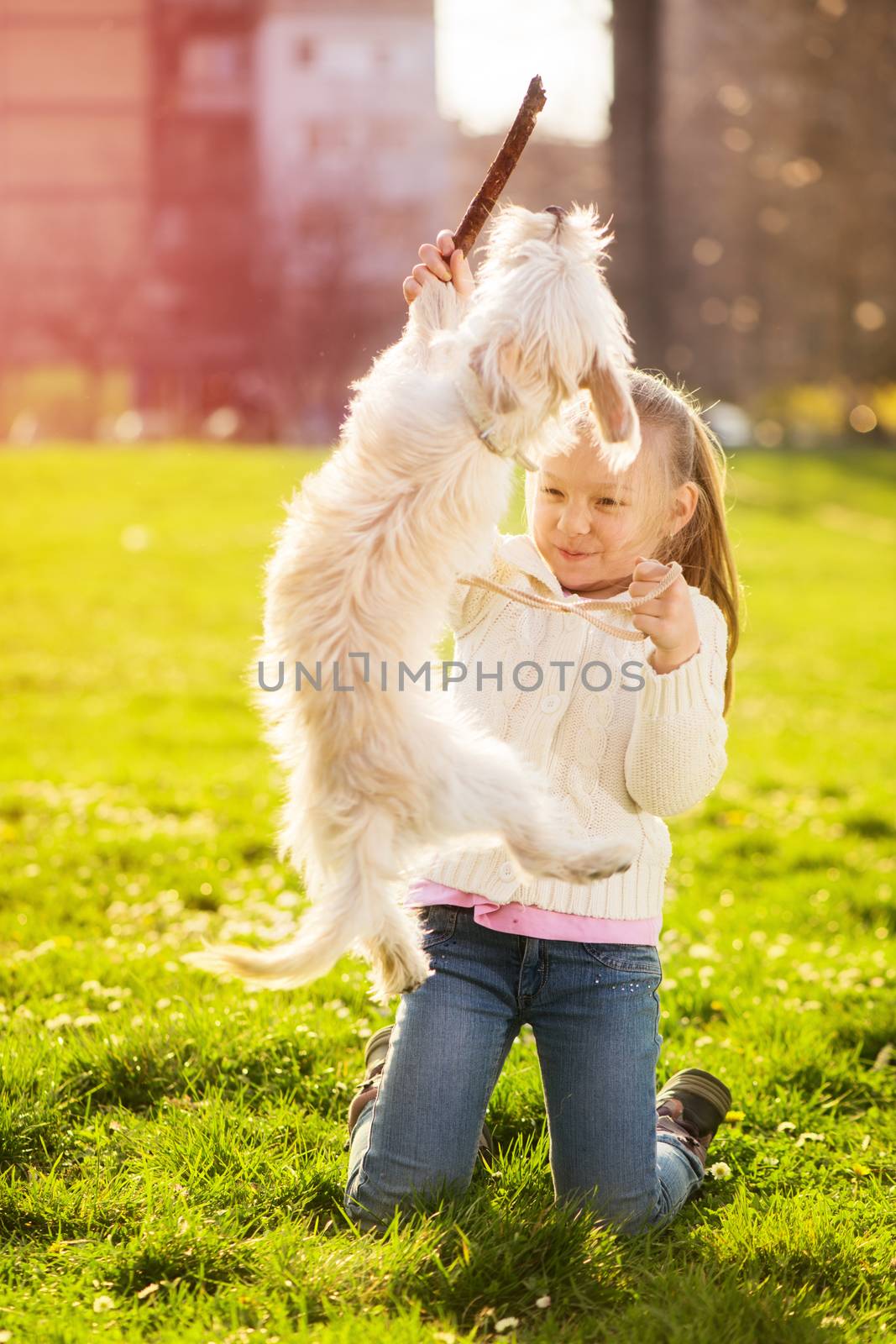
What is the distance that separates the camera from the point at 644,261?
1125 inches

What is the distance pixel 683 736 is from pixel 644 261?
27107mm

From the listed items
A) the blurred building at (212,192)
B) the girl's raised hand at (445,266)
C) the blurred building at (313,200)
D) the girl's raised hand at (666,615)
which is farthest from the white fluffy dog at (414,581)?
the blurred building at (212,192)

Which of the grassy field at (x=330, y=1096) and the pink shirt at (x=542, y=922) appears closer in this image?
the grassy field at (x=330, y=1096)

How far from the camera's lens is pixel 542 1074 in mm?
3426

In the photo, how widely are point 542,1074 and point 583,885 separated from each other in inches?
24.8

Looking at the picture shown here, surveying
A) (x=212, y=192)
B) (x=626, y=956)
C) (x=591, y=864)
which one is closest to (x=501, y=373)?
(x=591, y=864)

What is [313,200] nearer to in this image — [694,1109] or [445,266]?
[445,266]

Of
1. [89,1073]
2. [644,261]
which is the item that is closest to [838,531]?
[644,261]

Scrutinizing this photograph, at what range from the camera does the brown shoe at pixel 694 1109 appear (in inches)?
137

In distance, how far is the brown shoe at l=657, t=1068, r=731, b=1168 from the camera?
348 cm

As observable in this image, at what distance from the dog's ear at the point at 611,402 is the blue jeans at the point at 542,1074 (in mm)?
1442

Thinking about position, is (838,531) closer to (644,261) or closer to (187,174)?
(644,261)

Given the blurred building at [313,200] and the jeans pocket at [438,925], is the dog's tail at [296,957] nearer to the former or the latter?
the jeans pocket at [438,925]

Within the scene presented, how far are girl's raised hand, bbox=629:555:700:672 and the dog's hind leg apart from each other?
0.66 metres
